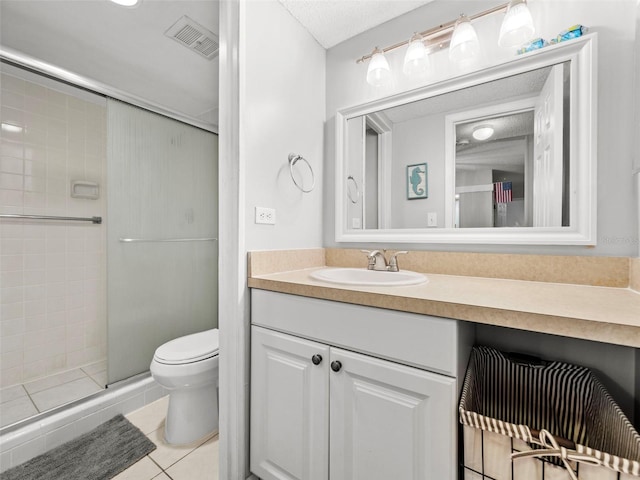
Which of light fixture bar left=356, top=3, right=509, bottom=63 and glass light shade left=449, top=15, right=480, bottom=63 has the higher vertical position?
light fixture bar left=356, top=3, right=509, bottom=63

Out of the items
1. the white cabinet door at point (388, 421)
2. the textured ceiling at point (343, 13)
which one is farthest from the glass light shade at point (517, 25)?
the white cabinet door at point (388, 421)

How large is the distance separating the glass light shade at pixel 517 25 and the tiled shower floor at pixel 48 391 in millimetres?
2854

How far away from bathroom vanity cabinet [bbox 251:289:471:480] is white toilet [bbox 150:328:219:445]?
1.45 feet

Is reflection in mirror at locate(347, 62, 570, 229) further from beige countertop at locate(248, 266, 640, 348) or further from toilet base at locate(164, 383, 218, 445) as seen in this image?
toilet base at locate(164, 383, 218, 445)

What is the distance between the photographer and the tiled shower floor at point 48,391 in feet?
5.30

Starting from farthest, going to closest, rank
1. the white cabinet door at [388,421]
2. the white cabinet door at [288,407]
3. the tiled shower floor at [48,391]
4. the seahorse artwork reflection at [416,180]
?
1. the tiled shower floor at [48,391]
2. the seahorse artwork reflection at [416,180]
3. the white cabinet door at [288,407]
4. the white cabinet door at [388,421]

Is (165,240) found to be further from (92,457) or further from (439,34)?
(439,34)

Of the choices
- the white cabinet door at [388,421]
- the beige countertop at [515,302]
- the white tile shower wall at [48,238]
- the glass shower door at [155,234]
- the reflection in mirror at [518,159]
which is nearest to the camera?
the beige countertop at [515,302]

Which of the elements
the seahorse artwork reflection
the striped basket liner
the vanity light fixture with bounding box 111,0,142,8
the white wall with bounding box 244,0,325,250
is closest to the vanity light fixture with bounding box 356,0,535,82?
the white wall with bounding box 244,0,325,250

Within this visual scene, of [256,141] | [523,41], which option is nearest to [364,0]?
[523,41]

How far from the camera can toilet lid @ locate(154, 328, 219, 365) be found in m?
1.43

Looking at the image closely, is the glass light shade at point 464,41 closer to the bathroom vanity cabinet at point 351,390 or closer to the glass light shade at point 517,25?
the glass light shade at point 517,25

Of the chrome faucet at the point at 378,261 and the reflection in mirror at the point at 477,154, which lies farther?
the chrome faucet at the point at 378,261

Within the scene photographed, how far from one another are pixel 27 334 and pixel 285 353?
7.14 feet
